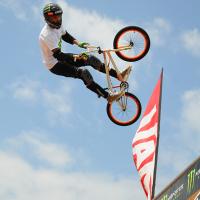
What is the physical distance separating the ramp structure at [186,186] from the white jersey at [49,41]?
7.36 meters

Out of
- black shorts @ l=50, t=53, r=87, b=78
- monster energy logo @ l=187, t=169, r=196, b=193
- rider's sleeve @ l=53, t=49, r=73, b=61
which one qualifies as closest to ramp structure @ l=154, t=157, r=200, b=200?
monster energy logo @ l=187, t=169, r=196, b=193

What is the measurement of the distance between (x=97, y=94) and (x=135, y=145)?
22.1ft

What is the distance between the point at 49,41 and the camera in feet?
67.6

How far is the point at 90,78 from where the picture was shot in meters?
21.6

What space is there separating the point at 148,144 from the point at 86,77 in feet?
18.6

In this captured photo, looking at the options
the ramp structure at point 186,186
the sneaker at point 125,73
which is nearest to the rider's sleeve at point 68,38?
the sneaker at point 125,73

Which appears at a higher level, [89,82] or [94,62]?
[94,62]

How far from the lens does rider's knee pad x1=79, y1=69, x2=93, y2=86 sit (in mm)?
21453

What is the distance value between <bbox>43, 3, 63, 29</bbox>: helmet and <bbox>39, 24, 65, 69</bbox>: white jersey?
0.24 m

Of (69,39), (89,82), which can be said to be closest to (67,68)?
(89,82)

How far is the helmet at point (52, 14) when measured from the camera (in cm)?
2034

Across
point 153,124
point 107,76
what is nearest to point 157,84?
point 153,124

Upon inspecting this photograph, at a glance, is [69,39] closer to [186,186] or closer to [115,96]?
[115,96]

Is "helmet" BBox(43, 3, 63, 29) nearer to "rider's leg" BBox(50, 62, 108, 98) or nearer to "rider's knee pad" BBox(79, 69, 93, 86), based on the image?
"rider's leg" BBox(50, 62, 108, 98)
